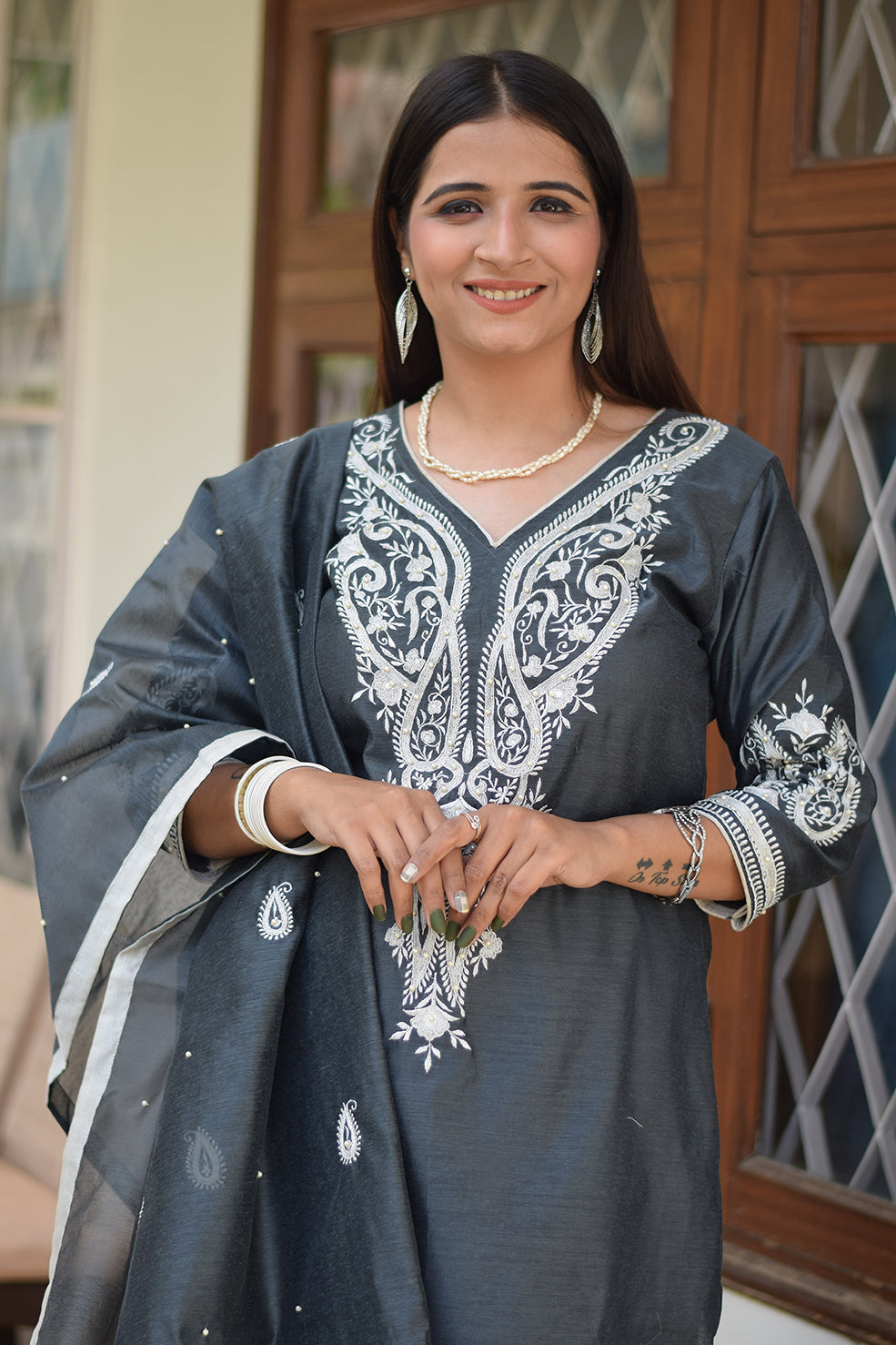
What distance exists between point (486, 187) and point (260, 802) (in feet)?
2.22

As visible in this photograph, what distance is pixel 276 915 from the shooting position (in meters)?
1.46

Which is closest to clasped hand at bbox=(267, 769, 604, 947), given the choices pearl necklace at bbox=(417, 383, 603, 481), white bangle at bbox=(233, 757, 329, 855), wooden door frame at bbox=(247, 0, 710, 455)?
white bangle at bbox=(233, 757, 329, 855)

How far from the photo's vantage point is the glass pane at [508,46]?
2389 millimetres

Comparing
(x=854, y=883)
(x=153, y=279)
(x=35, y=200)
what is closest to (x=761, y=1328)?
(x=854, y=883)

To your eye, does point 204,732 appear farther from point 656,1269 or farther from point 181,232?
point 181,232

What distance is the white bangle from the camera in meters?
1.43

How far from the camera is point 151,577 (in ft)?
5.24

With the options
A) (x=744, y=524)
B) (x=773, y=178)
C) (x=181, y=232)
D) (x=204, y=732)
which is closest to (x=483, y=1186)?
(x=204, y=732)

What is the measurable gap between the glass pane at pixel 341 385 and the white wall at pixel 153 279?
17cm

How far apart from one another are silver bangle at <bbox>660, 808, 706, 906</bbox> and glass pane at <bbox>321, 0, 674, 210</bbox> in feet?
4.55

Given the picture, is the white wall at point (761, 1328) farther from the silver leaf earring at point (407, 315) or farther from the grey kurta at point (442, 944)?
the silver leaf earring at point (407, 315)

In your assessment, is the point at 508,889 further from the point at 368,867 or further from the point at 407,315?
the point at 407,315

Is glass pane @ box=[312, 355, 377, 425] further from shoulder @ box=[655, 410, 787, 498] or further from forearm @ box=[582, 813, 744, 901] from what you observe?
forearm @ box=[582, 813, 744, 901]

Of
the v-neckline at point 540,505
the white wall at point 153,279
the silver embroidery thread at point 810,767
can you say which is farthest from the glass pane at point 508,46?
the silver embroidery thread at point 810,767
